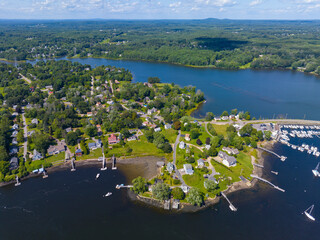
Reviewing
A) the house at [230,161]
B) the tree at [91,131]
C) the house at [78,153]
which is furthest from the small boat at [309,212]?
the tree at [91,131]

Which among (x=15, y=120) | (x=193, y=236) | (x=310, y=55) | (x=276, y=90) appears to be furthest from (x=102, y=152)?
(x=310, y=55)

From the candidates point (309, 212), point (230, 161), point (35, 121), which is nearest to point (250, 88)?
point (230, 161)

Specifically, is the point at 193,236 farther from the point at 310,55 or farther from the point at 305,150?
the point at 310,55

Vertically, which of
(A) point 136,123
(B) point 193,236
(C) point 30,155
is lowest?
(B) point 193,236

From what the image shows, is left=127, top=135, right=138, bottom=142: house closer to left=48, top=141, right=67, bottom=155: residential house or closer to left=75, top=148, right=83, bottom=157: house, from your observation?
left=75, top=148, right=83, bottom=157: house

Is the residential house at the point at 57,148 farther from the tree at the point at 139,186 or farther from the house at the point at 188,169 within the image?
the house at the point at 188,169

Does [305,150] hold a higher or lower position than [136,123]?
lower

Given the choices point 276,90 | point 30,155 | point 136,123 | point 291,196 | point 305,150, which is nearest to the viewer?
point 291,196
